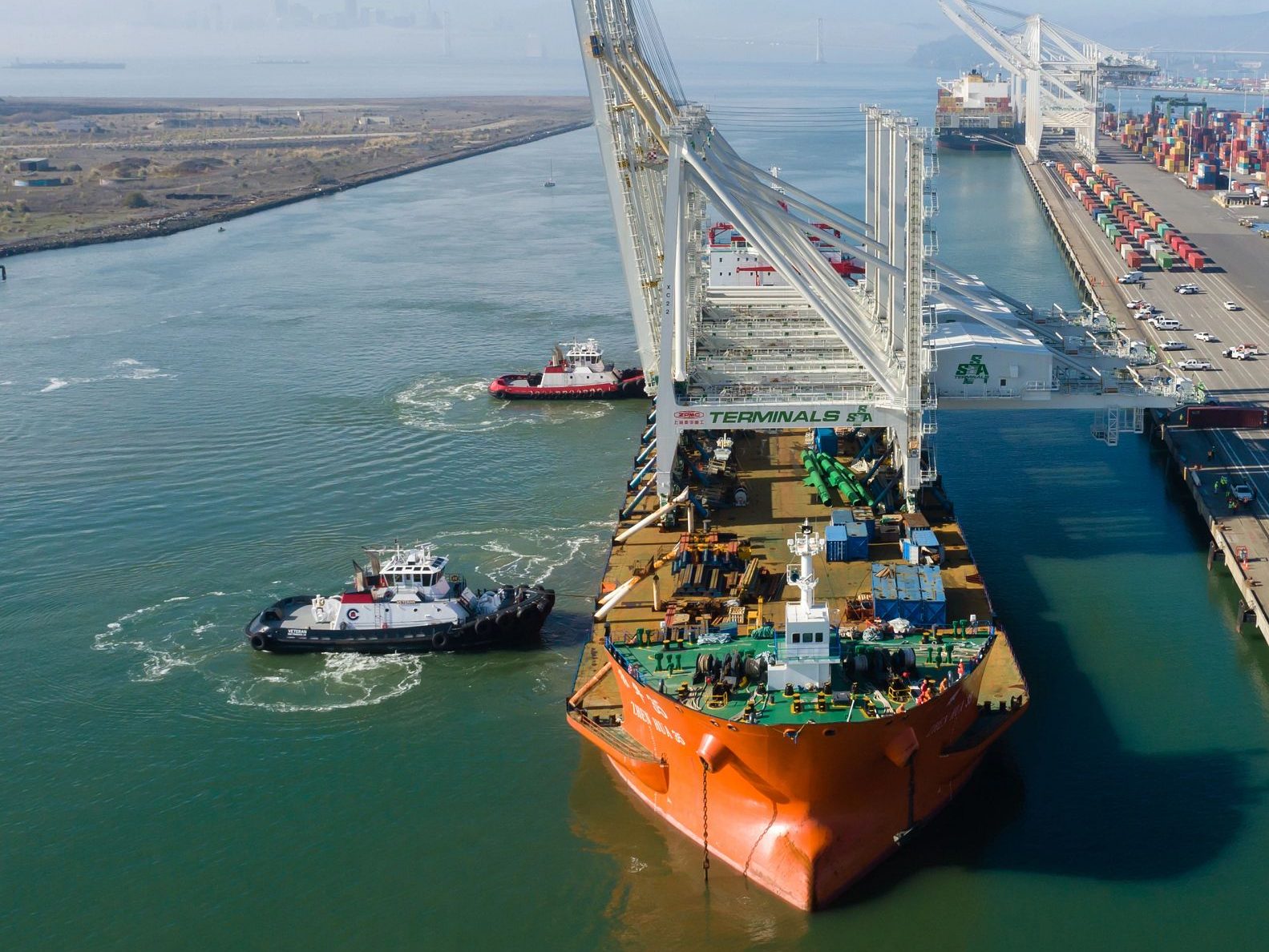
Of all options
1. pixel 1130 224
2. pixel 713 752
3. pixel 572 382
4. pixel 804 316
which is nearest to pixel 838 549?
pixel 713 752

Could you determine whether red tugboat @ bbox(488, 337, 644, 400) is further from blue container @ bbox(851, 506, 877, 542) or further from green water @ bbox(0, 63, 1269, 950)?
blue container @ bbox(851, 506, 877, 542)

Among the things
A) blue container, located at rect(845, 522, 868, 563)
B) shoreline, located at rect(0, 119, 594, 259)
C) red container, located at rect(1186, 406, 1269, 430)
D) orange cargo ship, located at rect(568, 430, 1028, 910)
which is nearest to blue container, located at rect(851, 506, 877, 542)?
blue container, located at rect(845, 522, 868, 563)

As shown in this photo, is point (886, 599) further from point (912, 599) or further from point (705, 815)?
point (705, 815)

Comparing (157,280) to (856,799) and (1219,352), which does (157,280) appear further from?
(856,799)

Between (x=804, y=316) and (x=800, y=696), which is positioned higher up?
(x=804, y=316)

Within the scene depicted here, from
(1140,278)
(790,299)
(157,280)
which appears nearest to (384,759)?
(790,299)

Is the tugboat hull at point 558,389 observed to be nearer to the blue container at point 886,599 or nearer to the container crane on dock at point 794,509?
the container crane on dock at point 794,509
